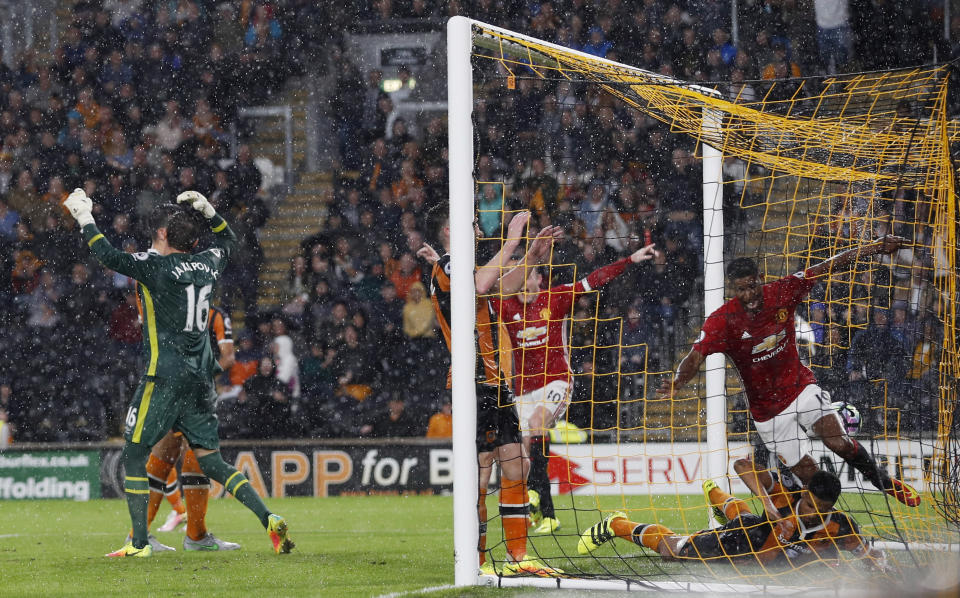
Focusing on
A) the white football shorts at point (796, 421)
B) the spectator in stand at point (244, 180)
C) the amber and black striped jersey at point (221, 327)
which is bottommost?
the white football shorts at point (796, 421)

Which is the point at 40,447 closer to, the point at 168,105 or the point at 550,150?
the point at 168,105

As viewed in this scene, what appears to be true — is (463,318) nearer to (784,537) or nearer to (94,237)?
(784,537)

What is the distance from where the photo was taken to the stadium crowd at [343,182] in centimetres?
1288

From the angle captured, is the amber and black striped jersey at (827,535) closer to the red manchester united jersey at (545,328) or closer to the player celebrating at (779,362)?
the player celebrating at (779,362)

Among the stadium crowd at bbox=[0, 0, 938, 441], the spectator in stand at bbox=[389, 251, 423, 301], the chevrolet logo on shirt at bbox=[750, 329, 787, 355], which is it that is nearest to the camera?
the chevrolet logo on shirt at bbox=[750, 329, 787, 355]

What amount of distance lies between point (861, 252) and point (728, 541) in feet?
5.72

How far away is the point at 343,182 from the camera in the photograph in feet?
49.0

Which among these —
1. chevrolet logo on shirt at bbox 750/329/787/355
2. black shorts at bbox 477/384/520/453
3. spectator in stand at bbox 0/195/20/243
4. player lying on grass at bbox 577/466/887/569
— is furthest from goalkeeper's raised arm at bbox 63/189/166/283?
spectator in stand at bbox 0/195/20/243

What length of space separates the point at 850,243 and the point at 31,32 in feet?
45.8

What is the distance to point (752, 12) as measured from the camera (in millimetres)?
14547

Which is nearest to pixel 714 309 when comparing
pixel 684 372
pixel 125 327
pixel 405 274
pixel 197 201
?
pixel 684 372

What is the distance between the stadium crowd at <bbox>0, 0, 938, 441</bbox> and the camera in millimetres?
12875

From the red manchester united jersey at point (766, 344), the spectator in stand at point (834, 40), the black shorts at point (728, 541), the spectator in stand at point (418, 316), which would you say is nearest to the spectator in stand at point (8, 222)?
the spectator in stand at point (418, 316)

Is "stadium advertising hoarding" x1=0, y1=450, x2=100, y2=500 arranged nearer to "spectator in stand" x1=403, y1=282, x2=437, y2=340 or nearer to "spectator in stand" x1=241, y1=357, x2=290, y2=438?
"spectator in stand" x1=241, y1=357, x2=290, y2=438
